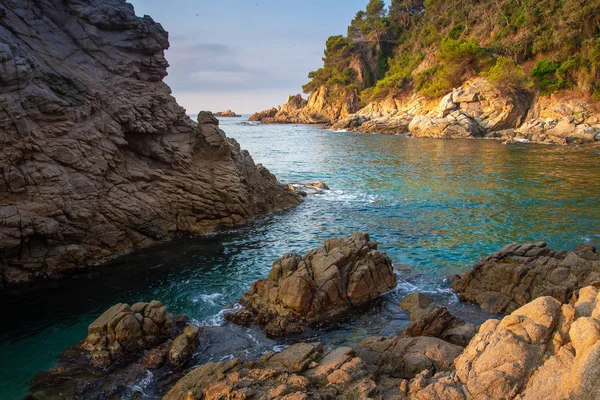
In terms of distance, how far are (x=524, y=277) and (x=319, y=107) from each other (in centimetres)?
11935

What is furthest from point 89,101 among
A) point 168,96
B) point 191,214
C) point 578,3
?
point 578,3

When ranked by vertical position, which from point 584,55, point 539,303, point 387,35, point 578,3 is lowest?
point 539,303

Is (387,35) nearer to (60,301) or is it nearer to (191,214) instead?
(191,214)

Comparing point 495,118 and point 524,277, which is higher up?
point 495,118

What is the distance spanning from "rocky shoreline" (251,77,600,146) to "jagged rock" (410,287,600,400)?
57.2m

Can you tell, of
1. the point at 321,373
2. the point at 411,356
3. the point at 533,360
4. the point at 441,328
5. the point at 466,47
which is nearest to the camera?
the point at 533,360

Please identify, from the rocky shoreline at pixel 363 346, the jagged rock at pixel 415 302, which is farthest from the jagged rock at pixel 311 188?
the jagged rock at pixel 415 302

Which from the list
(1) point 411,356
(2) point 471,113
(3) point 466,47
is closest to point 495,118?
(2) point 471,113

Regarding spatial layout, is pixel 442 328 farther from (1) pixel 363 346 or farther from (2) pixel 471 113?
(2) pixel 471 113

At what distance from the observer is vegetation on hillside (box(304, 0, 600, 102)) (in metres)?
64.6

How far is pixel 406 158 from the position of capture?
167ft

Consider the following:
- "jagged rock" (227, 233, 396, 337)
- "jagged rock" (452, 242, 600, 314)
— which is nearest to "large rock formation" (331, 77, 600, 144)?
"jagged rock" (452, 242, 600, 314)

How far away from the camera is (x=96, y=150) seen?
20.6 metres

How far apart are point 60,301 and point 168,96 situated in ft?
42.4
